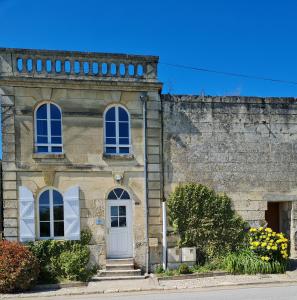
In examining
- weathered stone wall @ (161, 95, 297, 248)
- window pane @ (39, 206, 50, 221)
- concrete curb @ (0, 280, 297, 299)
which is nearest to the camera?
concrete curb @ (0, 280, 297, 299)

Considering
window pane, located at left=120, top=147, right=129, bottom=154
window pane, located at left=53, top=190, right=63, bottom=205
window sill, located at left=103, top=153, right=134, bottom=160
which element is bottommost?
window pane, located at left=53, top=190, right=63, bottom=205

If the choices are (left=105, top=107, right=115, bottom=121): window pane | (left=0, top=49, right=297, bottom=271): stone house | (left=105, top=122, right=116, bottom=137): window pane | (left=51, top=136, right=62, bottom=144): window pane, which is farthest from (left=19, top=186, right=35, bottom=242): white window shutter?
(left=105, top=107, right=115, bottom=121): window pane

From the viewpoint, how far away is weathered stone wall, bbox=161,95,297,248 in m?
13.5

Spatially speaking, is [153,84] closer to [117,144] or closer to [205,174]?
[117,144]

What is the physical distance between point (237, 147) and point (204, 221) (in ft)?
9.27

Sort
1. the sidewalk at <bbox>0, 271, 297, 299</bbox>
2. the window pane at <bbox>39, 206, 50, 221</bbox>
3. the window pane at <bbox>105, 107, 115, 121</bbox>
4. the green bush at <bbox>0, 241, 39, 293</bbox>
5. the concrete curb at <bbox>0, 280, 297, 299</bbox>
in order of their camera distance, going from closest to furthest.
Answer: the concrete curb at <bbox>0, 280, 297, 299</bbox> < the green bush at <bbox>0, 241, 39, 293</bbox> < the sidewalk at <bbox>0, 271, 297, 299</bbox> < the window pane at <bbox>39, 206, 50, 221</bbox> < the window pane at <bbox>105, 107, 115, 121</bbox>

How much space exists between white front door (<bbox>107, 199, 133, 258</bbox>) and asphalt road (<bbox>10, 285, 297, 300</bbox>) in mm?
2353

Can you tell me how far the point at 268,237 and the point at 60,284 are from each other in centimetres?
661

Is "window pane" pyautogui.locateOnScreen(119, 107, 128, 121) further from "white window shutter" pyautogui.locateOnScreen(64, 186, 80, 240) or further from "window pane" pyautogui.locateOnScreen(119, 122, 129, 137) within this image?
"white window shutter" pyautogui.locateOnScreen(64, 186, 80, 240)

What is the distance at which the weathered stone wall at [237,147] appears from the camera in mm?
13492

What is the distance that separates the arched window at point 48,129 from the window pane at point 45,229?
7.62 feet

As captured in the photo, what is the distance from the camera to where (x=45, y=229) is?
1265 cm

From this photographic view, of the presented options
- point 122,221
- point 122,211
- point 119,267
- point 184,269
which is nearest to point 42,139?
point 122,211

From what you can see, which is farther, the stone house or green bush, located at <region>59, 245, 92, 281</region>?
the stone house
